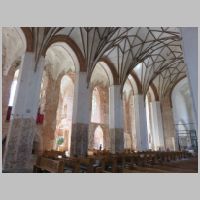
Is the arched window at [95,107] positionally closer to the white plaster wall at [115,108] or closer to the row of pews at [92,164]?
the white plaster wall at [115,108]

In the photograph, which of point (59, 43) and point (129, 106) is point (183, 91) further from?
point (59, 43)

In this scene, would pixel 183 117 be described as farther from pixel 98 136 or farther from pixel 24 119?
pixel 24 119

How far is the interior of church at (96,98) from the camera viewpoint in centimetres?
737

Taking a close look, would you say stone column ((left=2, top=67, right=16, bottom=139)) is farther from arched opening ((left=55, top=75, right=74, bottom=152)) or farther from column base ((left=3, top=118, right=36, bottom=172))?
arched opening ((left=55, top=75, right=74, bottom=152))

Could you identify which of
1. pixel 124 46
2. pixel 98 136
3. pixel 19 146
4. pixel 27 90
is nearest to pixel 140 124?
pixel 98 136

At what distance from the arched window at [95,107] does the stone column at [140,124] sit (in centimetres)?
600

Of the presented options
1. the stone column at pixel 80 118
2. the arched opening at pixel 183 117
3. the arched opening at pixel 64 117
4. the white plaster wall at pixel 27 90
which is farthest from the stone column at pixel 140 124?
the white plaster wall at pixel 27 90

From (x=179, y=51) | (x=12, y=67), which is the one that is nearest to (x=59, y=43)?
(x=12, y=67)

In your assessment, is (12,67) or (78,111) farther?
(12,67)

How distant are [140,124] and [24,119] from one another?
12881 mm

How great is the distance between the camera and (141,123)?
59.2 feet

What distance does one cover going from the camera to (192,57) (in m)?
2.95

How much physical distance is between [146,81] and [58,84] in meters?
10.7

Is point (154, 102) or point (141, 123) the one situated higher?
point (154, 102)
